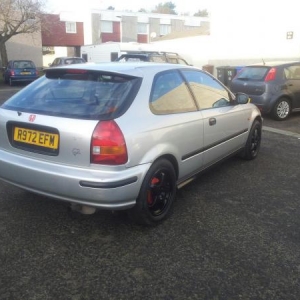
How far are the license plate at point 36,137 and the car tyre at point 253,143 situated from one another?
10.5 feet

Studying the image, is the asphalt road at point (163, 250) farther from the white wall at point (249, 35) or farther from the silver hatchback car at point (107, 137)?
the white wall at point (249, 35)

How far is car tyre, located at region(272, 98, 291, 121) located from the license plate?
719 cm

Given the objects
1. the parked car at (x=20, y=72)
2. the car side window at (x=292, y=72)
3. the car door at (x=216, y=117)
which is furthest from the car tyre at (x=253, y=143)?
the parked car at (x=20, y=72)

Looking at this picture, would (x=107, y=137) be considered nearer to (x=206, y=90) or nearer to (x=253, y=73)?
(x=206, y=90)

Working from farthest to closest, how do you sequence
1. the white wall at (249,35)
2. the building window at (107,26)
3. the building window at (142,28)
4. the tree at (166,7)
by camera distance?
the tree at (166,7)
the building window at (142,28)
the building window at (107,26)
the white wall at (249,35)

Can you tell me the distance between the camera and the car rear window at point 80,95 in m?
2.94

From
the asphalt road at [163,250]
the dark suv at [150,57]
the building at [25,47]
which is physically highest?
the building at [25,47]

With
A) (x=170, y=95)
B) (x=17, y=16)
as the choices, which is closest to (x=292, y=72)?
(x=170, y=95)

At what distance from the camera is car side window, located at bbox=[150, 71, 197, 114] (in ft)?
10.9

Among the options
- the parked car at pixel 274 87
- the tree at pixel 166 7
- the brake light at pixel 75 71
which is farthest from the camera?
the tree at pixel 166 7

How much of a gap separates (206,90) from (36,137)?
2110 mm

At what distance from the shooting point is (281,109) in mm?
9062

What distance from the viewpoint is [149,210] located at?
128 inches

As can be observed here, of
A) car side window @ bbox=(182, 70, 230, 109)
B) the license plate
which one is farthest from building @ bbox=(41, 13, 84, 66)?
the license plate
